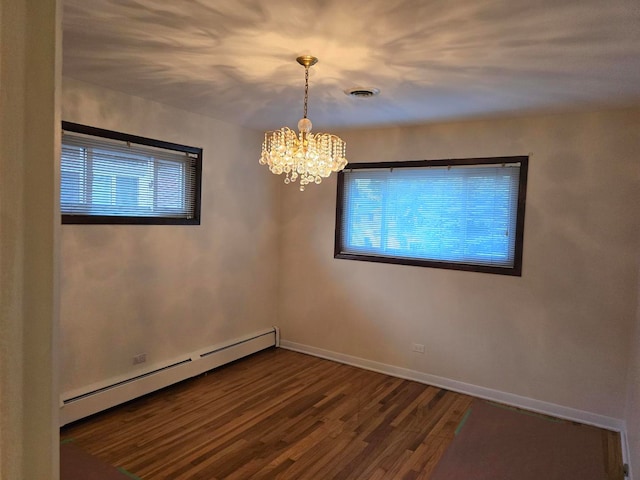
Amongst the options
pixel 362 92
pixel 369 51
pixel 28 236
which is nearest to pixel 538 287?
pixel 362 92

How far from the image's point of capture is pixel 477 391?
3.91 m

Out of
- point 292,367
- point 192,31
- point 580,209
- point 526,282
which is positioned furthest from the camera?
point 292,367

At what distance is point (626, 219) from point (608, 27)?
189cm

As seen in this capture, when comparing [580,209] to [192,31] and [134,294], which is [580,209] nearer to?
[192,31]

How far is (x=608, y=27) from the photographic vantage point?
6.21ft

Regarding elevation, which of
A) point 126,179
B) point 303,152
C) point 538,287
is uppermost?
point 303,152

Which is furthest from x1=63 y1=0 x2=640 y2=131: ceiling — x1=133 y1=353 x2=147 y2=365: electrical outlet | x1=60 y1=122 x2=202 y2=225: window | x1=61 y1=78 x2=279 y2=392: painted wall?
x1=133 y1=353 x2=147 y2=365: electrical outlet

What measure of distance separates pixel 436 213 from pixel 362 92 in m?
Answer: 1.55

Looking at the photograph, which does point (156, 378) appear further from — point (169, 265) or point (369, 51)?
point (369, 51)

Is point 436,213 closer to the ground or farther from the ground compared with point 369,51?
closer to the ground

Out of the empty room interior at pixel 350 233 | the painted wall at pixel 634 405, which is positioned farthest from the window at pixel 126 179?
the painted wall at pixel 634 405

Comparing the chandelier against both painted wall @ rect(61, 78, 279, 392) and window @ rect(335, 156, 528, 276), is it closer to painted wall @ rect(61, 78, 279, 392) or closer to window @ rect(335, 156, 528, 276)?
painted wall @ rect(61, 78, 279, 392)

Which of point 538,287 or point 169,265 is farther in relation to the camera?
point 169,265

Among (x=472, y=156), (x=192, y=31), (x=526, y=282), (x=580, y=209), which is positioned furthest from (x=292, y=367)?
(x=192, y=31)
